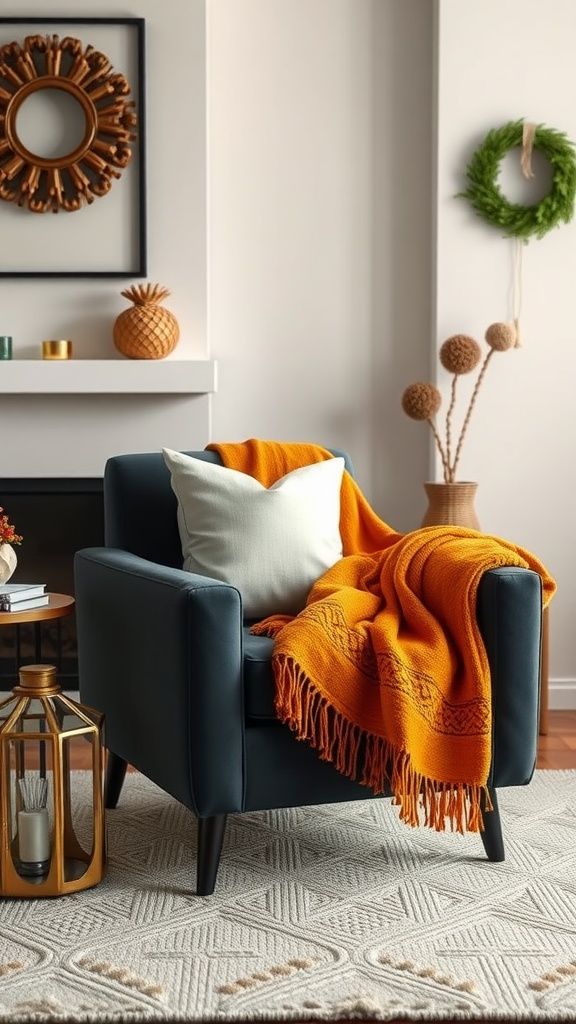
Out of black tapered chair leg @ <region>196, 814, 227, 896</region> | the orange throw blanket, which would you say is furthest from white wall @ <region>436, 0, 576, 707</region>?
black tapered chair leg @ <region>196, 814, 227, 896</region>

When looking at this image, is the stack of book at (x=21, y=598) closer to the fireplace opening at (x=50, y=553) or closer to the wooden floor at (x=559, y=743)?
the fireplace opening at (x=50, y=553)

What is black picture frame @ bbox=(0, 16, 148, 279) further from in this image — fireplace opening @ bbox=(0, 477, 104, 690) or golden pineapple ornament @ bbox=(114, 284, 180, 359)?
fireplace opening @ bbox=(0, 477, 104, 690)

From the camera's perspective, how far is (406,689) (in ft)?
7.40

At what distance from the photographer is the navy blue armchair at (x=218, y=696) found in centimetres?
220

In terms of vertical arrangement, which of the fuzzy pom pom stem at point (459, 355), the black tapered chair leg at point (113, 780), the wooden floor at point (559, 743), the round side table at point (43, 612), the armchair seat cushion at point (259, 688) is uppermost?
the fuzzy pom pom stem at point (459, 355)

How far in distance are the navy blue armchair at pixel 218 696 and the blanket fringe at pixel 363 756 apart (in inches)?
1.7

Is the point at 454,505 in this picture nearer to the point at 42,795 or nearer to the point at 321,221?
the point at 321,221

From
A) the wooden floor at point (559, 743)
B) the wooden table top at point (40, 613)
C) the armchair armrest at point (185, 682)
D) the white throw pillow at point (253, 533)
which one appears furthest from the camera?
the wooden floor at point (559, 743)

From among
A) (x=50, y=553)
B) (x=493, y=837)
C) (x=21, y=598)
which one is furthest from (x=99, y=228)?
(x=493, y=837)

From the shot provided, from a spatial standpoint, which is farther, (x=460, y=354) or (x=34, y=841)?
(x=460, y=354)

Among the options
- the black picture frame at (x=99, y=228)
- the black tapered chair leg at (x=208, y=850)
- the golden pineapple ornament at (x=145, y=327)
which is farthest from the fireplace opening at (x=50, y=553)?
the black tapered chair leg at (x=208, y=850)

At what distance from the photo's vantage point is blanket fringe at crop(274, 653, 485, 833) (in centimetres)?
223

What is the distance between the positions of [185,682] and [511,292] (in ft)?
7.31

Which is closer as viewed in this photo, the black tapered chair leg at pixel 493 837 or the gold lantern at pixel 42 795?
the gold lantern at pixel 42 795
